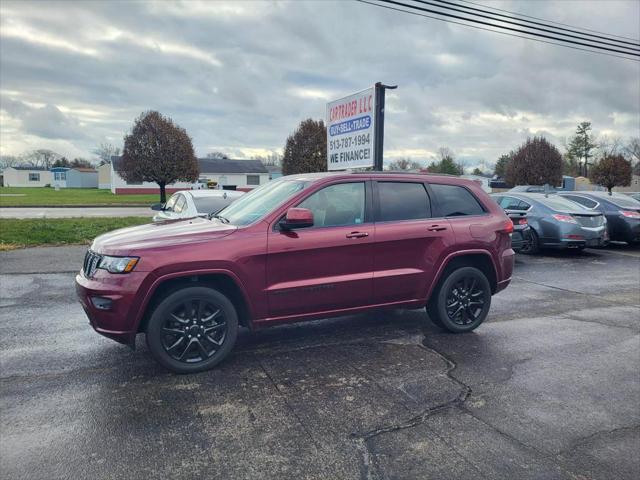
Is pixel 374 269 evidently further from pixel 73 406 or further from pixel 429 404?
pixel 73 406

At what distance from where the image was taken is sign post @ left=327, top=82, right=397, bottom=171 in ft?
33.6

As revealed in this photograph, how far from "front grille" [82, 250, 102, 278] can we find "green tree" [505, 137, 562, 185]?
3924 cm

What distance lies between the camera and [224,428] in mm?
3494

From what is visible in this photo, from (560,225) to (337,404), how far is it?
10526 millimetres

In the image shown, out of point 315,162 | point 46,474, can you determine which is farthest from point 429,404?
point 315,162

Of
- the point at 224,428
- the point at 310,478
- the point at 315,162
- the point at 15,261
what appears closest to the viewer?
the point at 310,478

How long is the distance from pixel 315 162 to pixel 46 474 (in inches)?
1427

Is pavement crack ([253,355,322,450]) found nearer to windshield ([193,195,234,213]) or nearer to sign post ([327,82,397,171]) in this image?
windshield ([193,195,234,213])

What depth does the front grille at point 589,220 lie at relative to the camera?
12.7 metres

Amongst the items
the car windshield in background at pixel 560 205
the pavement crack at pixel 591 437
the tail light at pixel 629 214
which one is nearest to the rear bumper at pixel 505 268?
the pavement crack at pixel 591 437

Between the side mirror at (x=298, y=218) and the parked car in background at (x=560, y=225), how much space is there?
9932mm

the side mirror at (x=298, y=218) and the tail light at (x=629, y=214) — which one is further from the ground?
the side mirror at (x=298, y=218)

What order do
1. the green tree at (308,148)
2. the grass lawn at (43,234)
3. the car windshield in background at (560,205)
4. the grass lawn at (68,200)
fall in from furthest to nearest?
the green tree at (308,148), the grass lawn at (68,200), the car windshield in background at (560,205), the grass lawn at (43,234)

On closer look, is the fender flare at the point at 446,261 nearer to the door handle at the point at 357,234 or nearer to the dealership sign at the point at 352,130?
the door handle at the point at 357,234
